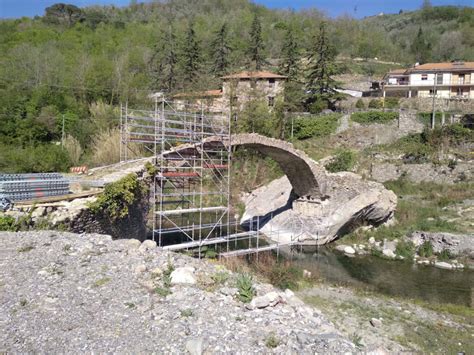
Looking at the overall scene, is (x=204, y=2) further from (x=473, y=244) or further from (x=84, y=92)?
(x=473, y=244)

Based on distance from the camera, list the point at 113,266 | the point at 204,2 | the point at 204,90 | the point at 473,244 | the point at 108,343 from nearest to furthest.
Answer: the point at 108,343
the point at 113,266
the point at 473,244
the point at 204,90
the point at 204,2

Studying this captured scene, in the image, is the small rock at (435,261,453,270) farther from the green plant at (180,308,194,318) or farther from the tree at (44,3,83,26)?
the tree at (44,3,83,26)

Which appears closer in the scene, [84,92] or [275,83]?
[84,92]

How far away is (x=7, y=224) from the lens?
28.6 feet

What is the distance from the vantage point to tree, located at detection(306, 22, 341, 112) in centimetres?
3475

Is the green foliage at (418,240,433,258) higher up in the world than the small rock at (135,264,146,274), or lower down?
lower down

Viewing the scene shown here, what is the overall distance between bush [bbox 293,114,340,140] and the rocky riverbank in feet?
81.8

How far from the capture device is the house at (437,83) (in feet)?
124

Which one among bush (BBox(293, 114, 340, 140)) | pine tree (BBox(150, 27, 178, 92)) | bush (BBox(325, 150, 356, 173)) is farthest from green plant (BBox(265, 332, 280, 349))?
pine tree (BBox(150, 27, 178, 92))

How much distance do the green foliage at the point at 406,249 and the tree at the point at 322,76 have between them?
789 inches

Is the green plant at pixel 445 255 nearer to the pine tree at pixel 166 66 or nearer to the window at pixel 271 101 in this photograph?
the window at pixel 271 101

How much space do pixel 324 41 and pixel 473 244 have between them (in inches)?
958

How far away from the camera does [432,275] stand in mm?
13492

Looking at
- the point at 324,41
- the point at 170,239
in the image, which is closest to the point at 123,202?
the point at 170,239
